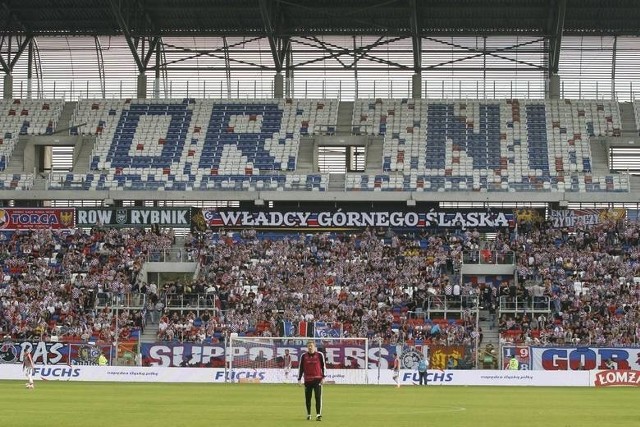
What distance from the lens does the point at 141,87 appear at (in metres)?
86.0

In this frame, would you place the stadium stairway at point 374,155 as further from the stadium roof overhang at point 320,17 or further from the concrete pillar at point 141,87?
the concrete pillar at point 141,87

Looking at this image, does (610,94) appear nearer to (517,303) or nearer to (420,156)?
(420,156)

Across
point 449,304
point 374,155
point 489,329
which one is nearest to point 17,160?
point 374,155

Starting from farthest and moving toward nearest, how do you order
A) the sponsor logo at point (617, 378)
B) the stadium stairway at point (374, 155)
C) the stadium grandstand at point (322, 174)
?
1. the stadium stairway at point (374, 155)
2. the stadium grandstand at point (322, 174)
3. the sponsor logo at point (617, 378)

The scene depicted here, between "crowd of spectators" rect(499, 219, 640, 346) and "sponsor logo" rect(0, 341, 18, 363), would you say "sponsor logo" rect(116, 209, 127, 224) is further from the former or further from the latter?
"crowd of spectators" rect(499, 219, 640, 346)

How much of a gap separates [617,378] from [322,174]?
28185 millimetres

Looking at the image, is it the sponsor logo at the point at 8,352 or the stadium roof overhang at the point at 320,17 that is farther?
the stadium roof overhang at the point at 320,17

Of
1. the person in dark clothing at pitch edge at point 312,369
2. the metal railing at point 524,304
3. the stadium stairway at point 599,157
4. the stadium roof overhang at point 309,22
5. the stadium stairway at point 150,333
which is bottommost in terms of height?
the stadium stairway at point 150,333

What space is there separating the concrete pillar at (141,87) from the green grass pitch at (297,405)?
38.4m

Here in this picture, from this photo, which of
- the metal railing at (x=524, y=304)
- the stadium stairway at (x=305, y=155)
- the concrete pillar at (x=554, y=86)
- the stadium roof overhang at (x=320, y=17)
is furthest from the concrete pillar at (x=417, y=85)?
the metal railing at (x=524, y=304)

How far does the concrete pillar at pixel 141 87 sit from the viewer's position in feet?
282

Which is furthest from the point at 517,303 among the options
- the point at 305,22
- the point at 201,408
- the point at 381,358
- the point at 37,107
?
the point at 37,107

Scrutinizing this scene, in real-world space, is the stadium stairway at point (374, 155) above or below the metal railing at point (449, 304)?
above

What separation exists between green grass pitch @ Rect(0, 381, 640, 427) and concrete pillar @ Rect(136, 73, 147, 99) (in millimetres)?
38424
